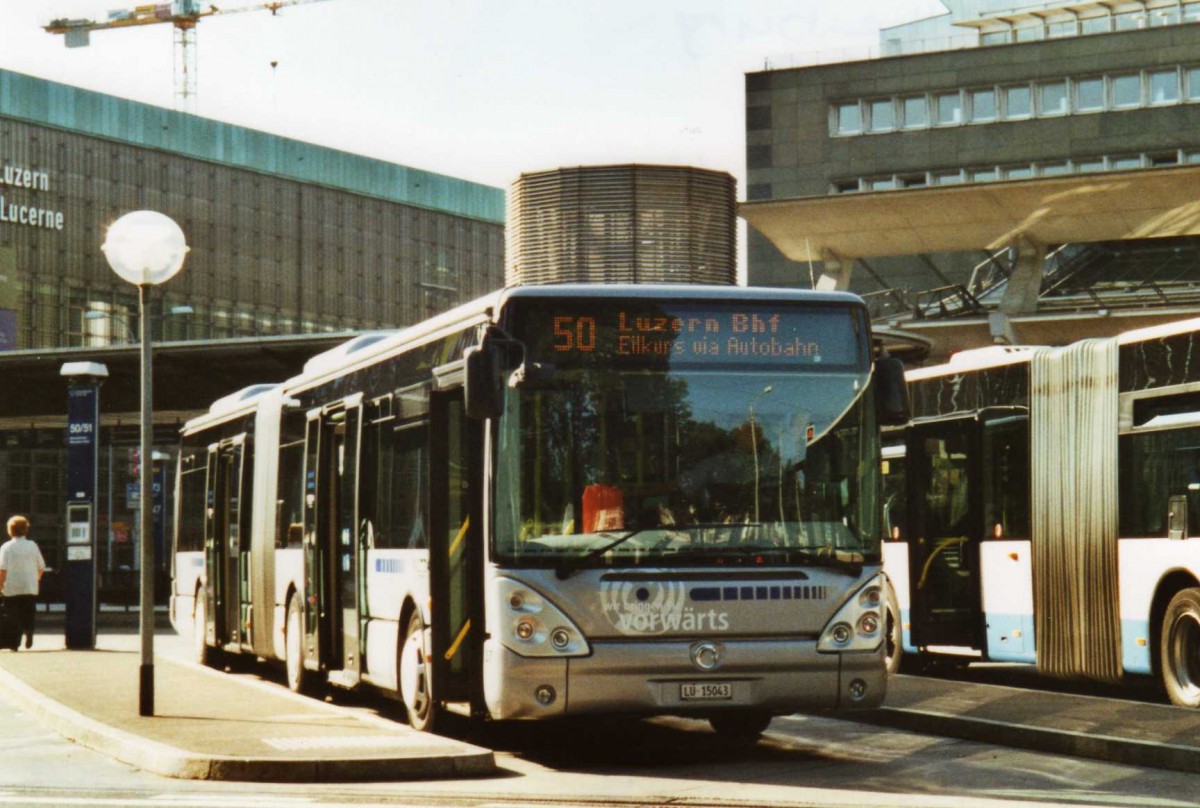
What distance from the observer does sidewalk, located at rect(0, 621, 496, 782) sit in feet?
36.1

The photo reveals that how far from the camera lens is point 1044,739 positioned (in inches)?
493

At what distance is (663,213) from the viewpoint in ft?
56.6

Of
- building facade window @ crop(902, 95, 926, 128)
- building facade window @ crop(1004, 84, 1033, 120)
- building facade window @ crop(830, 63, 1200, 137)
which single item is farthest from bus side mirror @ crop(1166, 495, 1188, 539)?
building facade window @ crop(902, 95, 926, 128)

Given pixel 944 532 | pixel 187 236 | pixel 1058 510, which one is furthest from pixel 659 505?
pixel 187 236

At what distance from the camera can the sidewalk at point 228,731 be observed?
11.0 meters

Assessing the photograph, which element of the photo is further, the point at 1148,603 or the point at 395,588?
the point at 1148,603

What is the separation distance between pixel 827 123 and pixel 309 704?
199 feet

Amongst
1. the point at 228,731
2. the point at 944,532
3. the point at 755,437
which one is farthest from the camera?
the point at 944,532

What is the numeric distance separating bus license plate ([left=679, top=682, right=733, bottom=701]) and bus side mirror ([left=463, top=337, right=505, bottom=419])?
1842mm

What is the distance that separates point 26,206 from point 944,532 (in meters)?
85.3

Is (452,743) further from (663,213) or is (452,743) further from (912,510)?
(912,510)

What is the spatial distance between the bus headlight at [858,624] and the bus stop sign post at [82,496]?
55.1 ft

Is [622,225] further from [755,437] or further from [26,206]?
[26,206]

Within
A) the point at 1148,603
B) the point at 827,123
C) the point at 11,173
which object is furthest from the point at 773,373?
the point at 11,173
